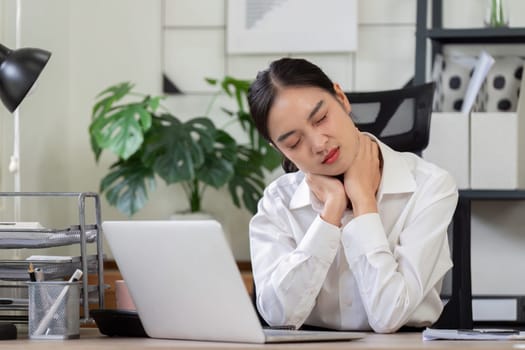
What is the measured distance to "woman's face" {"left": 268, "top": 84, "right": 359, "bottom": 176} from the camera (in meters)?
1.71

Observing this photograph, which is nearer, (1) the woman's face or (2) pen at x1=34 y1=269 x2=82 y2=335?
(2) pen at x1=34 y1=269 x2=82 y2=335

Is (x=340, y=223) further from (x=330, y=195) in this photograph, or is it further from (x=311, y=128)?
(x=311, y=128)

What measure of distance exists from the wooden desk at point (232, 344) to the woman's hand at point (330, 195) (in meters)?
0.33

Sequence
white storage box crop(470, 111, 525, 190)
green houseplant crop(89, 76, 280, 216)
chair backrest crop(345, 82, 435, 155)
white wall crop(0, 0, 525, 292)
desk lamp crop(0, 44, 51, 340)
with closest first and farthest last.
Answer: desk lamp crop(0, 44, 51, 340) < chair backrest crop(345, 82, 435, 155) < white storage box crop(470, 111, 525, 190) < green houseplant crop(89, 76, 280, 216) < white wall crop(0, 0, 525, 292)

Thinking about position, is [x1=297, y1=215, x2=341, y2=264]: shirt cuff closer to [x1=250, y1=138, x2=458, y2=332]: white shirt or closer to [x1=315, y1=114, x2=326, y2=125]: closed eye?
[x1=250, y1=138, x2=458, y2=332]: white shirt

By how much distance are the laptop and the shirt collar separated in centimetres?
47

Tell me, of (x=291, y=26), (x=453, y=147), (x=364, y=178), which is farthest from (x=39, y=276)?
(x=291, y=26)

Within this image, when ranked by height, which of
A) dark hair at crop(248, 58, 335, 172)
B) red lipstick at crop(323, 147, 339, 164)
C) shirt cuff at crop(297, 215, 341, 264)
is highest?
dark hair at crop(248, 58, 335, 172)

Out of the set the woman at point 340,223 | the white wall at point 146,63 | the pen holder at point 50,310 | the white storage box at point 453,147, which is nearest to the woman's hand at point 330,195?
the woman at point 340,223

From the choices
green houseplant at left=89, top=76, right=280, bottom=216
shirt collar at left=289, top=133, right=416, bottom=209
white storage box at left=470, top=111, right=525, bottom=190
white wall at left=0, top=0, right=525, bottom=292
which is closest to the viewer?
shirt collar at left=289, top=133, right=416, bottom=209

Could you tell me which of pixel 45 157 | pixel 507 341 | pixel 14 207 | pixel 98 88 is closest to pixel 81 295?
pixel 507 341

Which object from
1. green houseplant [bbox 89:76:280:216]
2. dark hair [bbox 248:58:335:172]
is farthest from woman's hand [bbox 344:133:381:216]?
green houseplant [bbox 89:76:280:216]

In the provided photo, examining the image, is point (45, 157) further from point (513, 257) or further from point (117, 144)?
point (513, 257)

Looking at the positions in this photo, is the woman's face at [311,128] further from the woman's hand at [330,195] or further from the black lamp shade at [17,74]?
the black lamp shade at [17,74]
